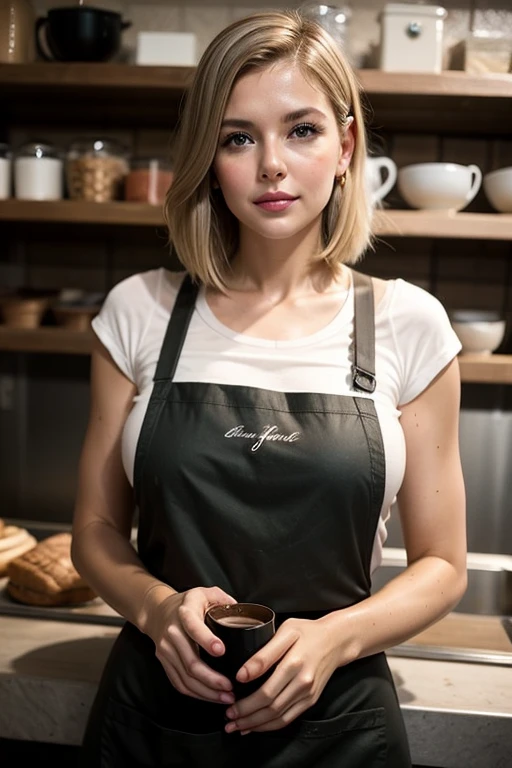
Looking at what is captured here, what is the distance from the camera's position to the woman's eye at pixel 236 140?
1.25 metres

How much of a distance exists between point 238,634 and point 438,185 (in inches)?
45.2

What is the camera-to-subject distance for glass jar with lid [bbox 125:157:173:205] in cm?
191

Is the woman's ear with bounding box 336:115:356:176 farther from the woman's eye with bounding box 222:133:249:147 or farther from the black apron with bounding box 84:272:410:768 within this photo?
the black apron with bounding box 84:272:410:768

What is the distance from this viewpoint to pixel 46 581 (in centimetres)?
168

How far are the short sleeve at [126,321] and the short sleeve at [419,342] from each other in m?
0.39

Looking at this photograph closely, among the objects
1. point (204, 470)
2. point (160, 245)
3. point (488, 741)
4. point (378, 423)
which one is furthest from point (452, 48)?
point (488, 741)

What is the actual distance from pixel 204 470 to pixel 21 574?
660 millimetres

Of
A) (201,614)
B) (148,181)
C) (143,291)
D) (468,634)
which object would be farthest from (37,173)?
(468,634)

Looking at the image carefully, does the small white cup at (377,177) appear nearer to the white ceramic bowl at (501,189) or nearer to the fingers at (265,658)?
the white ceramic bowl at (501,189)

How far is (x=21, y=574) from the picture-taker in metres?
1.71

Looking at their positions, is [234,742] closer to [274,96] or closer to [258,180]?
[258,180]

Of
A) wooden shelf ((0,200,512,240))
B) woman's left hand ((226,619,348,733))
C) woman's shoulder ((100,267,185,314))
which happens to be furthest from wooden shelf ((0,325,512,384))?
woman's left hand ((226,619,348,733))

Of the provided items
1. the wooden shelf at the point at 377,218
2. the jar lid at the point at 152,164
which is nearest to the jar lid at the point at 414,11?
the wooden shelf at the point at 377,218

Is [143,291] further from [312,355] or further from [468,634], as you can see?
[468,634]
